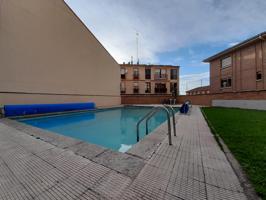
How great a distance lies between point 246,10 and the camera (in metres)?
9.61

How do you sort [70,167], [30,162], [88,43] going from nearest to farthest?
[70,167] → [30,162] → [88,43]

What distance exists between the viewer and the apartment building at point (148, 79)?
29.6 metres

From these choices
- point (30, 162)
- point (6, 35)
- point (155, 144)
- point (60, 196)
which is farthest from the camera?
point (6, 35)

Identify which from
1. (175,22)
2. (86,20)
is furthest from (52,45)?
(175,22)

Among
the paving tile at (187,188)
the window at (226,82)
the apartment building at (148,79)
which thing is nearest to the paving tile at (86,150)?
the paving tile at (187,188)

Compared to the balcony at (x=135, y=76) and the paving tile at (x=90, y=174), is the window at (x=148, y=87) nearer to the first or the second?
the balcony at (x=135, y=76)

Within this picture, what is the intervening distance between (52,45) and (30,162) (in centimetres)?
1031

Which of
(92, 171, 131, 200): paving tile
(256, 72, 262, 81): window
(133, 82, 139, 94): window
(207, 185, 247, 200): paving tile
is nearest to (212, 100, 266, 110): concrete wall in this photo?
(256, 72, 262, 81): window

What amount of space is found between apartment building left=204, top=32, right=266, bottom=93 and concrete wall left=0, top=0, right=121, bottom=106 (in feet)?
52.1

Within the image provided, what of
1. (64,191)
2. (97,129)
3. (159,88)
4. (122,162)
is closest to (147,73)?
(159,88)

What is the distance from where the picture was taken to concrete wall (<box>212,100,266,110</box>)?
11334 millimetres

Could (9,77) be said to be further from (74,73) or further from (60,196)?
(60,196)

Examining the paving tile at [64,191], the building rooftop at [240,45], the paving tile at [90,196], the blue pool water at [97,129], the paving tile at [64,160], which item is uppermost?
the building rooftop at [240,45]

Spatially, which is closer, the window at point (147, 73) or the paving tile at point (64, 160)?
the paving tile at point (64, 160)
